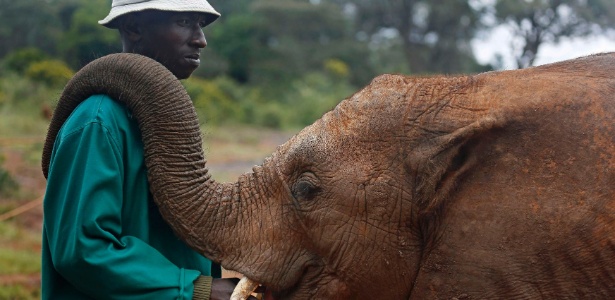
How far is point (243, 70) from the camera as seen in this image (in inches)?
1718

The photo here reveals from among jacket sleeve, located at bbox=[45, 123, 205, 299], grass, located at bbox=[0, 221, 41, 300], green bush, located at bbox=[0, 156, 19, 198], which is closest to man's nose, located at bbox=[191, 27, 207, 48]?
jacket sleeve, located at bbox=[45, 123, 205, 299]

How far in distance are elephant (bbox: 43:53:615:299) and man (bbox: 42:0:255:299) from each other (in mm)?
100

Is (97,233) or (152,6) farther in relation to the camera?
(152,6)

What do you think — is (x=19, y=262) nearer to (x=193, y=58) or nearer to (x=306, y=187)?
(x=193, y=58)

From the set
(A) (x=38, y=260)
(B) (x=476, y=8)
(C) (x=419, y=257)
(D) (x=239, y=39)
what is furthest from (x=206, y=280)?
(B) (x=476, y=8)

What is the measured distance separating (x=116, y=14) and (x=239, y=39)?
40.1 metres

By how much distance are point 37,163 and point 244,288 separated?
573 inches

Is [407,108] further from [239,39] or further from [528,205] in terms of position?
[239,39]

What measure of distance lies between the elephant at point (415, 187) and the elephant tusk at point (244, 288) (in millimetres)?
45

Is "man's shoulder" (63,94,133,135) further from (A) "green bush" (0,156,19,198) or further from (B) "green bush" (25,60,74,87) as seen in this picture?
(B) "green bush" (25,60,74,87)

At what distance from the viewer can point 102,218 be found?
3.21 metres

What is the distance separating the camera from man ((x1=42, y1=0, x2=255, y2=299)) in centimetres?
317

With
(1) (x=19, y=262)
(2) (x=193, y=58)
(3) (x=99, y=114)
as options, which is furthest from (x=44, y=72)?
(3) (x=99, y=114)

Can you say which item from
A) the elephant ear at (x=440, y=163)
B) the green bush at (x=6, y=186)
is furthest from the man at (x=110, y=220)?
the green bush at (x=6, y=186)
